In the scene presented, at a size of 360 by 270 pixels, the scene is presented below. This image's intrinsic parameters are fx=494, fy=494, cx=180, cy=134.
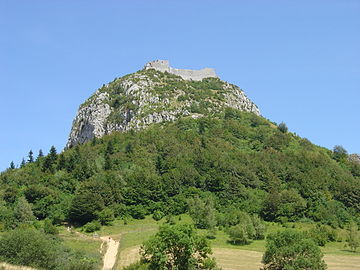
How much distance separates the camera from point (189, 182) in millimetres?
106125

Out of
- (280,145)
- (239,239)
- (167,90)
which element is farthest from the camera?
(167,90)

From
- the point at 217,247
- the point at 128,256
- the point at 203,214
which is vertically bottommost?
the point at 128,256

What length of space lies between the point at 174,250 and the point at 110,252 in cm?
1888

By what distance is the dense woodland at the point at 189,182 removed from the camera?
89750 millimetres

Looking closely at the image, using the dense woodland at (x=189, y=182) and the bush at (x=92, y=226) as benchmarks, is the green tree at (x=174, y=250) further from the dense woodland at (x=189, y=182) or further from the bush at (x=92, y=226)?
the bush at (x=92, y=226)

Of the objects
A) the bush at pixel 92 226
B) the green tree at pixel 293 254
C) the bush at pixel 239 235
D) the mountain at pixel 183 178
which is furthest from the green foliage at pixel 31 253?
the bush at pixel 239 235

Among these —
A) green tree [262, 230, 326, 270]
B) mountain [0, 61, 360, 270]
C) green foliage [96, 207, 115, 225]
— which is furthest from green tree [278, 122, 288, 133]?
green tree [262, 230, 326, 270]

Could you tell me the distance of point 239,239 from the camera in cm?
7519

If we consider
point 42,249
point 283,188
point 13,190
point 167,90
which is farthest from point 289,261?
point 167,90

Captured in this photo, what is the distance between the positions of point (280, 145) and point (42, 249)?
86756 millimetres

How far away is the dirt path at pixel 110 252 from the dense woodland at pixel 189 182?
8.92m

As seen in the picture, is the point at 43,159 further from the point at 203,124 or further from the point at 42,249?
the point at 42,249

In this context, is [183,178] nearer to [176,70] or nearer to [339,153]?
[339,153]

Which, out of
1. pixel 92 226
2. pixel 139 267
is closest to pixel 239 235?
pixel 92 226
